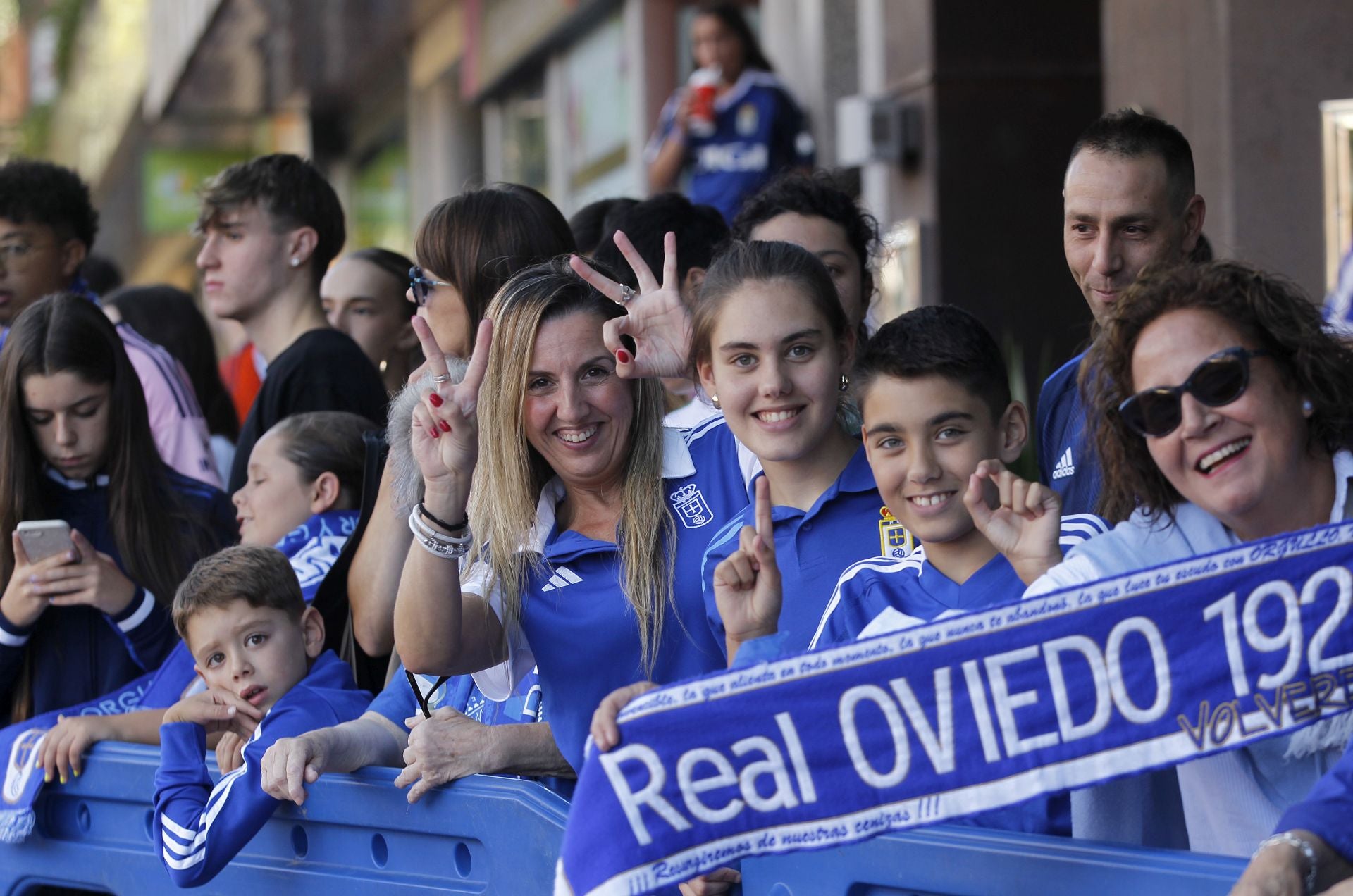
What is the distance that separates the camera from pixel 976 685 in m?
2.42

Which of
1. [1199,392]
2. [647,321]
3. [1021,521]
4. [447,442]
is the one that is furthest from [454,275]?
[1199,392]

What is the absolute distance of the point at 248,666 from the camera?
12.5 ft

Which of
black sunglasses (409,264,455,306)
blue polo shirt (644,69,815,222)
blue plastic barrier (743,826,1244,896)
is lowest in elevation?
blue plastic barrier (743,826,1244,896)

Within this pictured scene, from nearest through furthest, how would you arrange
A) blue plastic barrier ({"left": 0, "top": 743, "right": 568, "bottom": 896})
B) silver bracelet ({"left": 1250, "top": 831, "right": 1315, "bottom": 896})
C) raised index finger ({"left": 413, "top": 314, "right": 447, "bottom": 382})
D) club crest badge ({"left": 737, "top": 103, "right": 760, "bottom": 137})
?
silver bracelet ({"left": 1250, "top": 831, "right": 1315, "bottom": 896}), blue plastic barrier ({"left": 0, "top": 743, "right": 568, "bottom": 896}), raised index finger ({"left": 413, "top": 314, "right": 447, "bottom": 382}), club crest badge ({"left": 737, "top": 103, "right": 760, "bottom": 137})

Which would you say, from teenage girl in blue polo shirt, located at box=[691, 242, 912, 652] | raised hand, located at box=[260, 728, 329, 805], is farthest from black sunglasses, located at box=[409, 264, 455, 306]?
raised hand, located at box=[260, 728, 329, 805]

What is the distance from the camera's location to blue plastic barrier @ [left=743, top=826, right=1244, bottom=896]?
2.16 meters

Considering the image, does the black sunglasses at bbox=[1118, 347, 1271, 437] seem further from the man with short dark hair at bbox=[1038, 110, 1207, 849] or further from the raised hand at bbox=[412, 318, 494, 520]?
the raised hand at bbox=[412, 318, 494, 520]

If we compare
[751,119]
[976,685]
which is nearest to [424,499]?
[976,685]

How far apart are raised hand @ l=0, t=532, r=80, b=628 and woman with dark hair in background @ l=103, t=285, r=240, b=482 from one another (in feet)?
6.13

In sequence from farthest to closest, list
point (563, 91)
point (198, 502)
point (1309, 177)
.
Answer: point (563, 91) < point (1309, 177) < point (198, 502)

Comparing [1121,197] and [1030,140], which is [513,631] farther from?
[1030,140]

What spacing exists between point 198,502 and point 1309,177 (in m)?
4.49

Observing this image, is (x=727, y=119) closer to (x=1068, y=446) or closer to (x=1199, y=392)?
(x=1068, y=446)

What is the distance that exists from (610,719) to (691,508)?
1.07 meters
